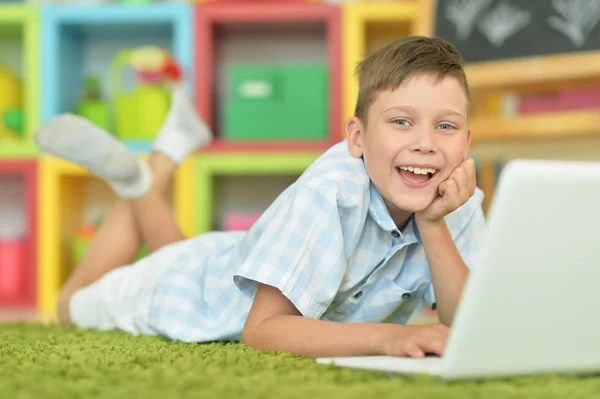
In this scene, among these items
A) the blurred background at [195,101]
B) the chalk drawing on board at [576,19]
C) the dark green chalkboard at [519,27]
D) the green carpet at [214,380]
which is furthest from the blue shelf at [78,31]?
the green carpet at [214,380]

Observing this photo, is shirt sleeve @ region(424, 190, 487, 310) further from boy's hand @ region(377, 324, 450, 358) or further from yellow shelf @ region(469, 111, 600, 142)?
yellow shelf @ region(469, 111, 600, 142)

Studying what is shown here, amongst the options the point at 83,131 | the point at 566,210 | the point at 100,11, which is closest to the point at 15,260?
the point at 100,11

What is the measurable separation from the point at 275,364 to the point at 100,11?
1.97m

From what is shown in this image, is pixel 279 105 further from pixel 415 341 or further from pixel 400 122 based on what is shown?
pixel 415 341

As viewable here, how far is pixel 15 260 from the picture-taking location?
2516 mm

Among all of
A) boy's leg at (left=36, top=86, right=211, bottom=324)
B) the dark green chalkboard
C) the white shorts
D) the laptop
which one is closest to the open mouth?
the laptop

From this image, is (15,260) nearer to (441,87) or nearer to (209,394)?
(441,87)

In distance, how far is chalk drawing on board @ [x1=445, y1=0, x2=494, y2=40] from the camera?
7.27 feet

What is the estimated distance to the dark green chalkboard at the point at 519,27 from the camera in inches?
82.1

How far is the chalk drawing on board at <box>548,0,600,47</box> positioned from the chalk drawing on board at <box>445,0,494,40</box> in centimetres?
18

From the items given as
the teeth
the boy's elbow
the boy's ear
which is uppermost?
the boy's ear

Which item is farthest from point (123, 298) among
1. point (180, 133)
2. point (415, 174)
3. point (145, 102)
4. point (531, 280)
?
point (145, 102)

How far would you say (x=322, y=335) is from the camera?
0.90m

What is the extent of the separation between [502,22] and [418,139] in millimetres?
1272
